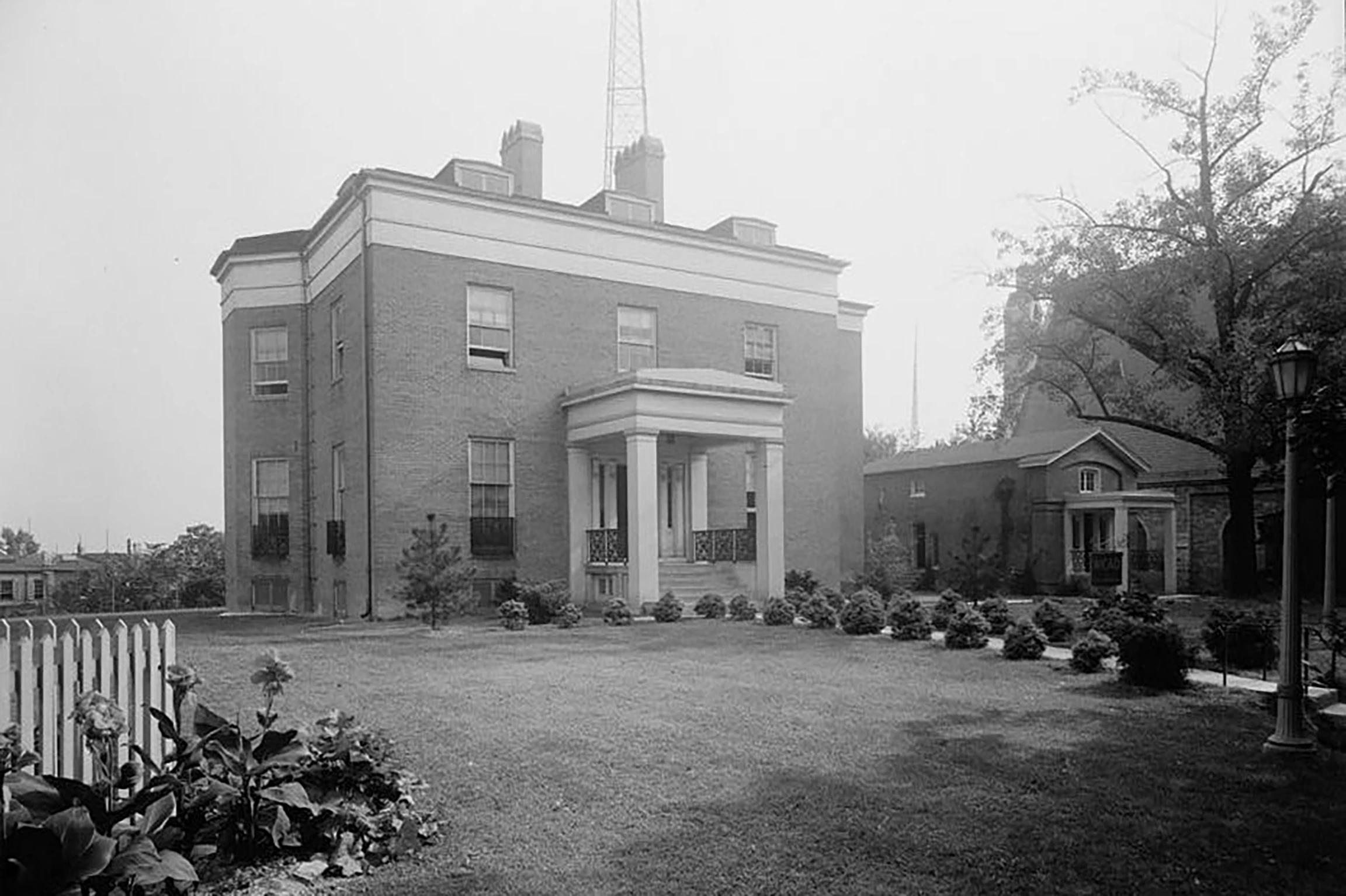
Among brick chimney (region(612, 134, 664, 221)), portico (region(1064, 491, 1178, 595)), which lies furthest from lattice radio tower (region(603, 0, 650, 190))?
portico (region(1064, 491, 1178, 595))

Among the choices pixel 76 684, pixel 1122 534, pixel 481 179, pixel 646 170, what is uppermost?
pixel 646 170

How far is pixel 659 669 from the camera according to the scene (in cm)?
1177

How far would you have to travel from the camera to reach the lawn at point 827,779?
206 inches

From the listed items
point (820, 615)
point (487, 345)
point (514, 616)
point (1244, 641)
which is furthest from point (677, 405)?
point (1244, 641)

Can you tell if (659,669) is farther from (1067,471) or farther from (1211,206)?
(1067,471)

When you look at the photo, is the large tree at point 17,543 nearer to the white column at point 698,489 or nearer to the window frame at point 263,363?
the window frame at point 263,363

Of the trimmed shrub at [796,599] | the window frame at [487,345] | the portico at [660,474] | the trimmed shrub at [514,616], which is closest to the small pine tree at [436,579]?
the trimmed shrub at [514,616]

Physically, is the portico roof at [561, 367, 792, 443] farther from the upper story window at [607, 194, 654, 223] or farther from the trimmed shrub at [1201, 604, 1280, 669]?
the trimmed shrub at [1201, 604, 1280, 669]

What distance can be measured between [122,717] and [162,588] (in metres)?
25.8

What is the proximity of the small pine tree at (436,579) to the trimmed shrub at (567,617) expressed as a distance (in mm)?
1555

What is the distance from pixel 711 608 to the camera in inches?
749

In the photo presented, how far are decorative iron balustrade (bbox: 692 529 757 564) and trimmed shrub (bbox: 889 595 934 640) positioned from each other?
6.82 meters

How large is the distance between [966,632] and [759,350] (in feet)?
43.1

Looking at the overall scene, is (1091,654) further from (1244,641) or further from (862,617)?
(862,617)
